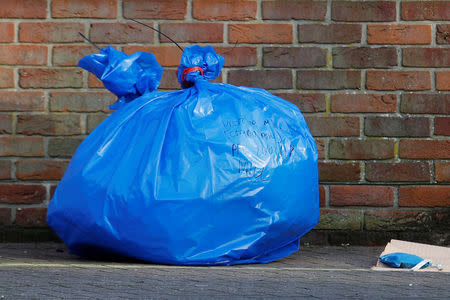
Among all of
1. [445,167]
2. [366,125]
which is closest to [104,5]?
[366,125]

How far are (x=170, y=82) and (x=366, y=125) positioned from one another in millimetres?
928

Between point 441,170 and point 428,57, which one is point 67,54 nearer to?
point 428,57

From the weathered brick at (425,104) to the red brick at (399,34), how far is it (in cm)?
25

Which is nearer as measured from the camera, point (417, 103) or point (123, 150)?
point (123, 150)

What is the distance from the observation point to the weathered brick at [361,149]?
3561 millimetres

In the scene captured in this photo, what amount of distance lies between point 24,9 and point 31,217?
0.96 meters

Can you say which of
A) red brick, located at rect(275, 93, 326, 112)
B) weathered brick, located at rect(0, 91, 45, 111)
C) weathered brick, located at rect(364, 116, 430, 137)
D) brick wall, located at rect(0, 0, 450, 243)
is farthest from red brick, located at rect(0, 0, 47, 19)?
weathered brick, located at rect(364, 116, 430, 137)

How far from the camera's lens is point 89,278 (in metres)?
2.50

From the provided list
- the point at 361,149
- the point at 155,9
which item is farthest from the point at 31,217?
the point at 361,149

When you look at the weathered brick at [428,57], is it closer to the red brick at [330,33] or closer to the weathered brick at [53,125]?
the red brick at [330,33]

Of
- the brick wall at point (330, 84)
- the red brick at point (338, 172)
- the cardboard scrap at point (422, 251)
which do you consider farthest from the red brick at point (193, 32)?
the cardboard scrap at point (422, 251)

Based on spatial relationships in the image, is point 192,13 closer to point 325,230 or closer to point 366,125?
point 366,125

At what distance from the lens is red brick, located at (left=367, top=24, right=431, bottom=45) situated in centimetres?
356

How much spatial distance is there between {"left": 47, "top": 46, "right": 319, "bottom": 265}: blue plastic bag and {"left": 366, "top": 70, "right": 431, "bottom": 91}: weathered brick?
737 millimetres
